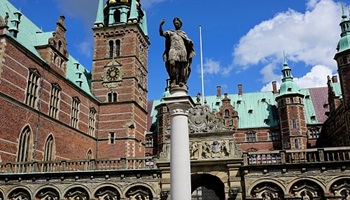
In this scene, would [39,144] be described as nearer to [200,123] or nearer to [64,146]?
[64,146]

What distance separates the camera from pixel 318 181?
1587 centimetres

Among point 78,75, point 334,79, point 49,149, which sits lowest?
point 49,149

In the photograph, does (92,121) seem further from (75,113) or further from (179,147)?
(179,147)

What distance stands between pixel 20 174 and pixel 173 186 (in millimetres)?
13751

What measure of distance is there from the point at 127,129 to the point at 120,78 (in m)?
5.67

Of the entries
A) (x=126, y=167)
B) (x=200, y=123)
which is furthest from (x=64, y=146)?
(x=200, y=123)

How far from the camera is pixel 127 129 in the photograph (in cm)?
3559

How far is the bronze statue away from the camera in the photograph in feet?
26.8

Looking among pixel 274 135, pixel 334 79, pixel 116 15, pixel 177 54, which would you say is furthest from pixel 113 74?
pixel 177 54

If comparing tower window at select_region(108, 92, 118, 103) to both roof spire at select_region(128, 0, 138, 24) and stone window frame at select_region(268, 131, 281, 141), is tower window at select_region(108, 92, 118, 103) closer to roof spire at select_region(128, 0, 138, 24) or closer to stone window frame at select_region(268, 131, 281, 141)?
roof spire at select_region(128, 0, 138, 24)

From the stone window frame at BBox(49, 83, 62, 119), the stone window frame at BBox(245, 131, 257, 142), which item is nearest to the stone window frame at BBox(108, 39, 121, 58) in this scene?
the stone window frame at BBox(49, 83, 62, 119)

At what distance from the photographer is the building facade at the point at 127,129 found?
54.0 feet

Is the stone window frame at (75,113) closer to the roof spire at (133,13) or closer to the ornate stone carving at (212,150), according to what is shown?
the roof spire at (133,13)

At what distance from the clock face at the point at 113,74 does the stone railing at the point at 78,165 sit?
775 inches
